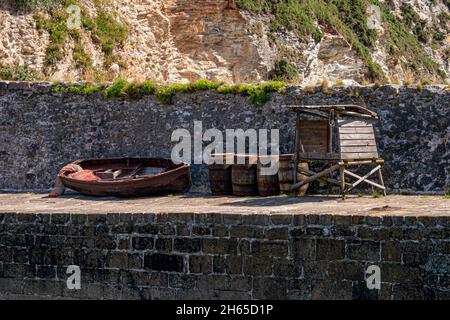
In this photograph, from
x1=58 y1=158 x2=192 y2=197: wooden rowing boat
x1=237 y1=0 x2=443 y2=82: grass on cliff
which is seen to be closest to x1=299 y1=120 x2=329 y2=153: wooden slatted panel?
x1=58 y1=158 x2=192 y2=197: wooden rowing boat

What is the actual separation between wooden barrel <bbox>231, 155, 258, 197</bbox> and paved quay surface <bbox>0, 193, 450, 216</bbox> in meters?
0.36

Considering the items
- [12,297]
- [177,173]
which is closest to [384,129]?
[177,173]

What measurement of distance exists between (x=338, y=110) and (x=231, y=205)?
2483 millimetres

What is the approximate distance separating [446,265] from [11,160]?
397 inches

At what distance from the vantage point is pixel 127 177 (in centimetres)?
1383

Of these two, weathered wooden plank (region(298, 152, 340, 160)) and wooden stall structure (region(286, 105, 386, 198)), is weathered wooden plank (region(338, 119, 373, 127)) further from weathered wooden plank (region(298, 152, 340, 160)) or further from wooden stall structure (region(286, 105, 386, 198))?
weathered wooden plank (region(298, 152, 340, 160))

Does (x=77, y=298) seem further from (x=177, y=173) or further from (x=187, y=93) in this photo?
(x=187, y=93)

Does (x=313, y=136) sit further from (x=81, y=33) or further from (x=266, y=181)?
(x=81, y=33)

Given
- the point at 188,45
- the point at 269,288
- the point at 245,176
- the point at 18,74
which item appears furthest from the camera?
the point at 188,45

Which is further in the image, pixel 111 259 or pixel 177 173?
pixel 177 173

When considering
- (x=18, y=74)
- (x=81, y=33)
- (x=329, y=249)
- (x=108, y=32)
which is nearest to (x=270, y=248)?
(x=329, y=249)

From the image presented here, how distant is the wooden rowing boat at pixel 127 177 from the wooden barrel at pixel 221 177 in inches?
22.7
